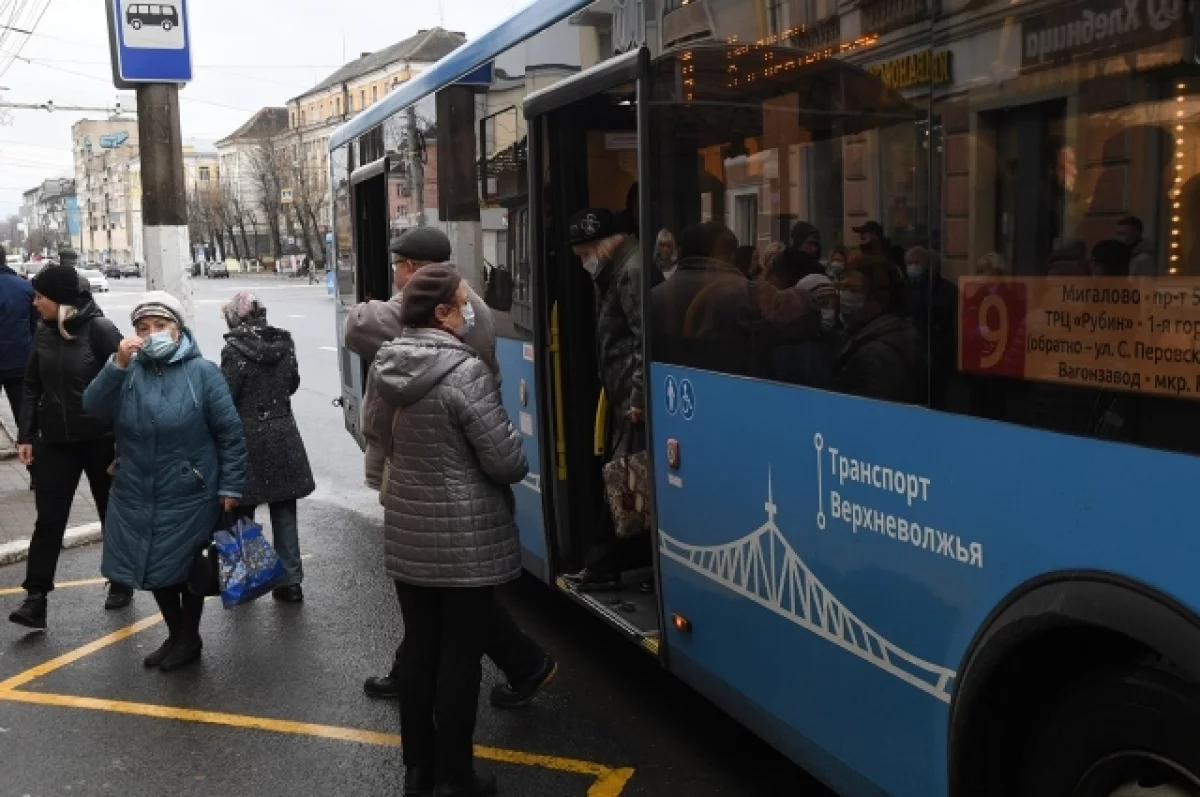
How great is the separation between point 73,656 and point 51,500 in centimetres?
88

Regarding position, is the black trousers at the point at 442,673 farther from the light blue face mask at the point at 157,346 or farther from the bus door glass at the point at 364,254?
the bus door glass at the point at 364,254

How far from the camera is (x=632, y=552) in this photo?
5738mm

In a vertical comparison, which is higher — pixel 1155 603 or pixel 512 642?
pixel 1155 603

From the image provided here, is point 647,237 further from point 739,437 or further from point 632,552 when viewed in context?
point 632,552

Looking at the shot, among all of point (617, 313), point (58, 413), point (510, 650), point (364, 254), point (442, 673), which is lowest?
point (510, 650)

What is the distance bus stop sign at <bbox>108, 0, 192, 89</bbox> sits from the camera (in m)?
8.09

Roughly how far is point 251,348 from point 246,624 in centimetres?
143

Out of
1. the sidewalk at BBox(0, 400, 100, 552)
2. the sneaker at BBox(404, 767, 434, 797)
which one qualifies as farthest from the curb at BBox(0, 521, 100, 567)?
the sneaker at BBox(404, 767, 434, 797)

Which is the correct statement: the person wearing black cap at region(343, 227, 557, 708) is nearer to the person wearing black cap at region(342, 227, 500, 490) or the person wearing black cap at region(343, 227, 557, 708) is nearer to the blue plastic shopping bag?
the person wearing black cap at region(342, 227, 500, 490)

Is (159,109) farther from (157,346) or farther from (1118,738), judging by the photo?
(1118,738)

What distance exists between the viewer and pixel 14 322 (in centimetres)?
984

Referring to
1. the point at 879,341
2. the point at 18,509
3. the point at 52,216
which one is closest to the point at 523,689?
the point at 879,341

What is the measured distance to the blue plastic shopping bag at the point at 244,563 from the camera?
5.61 m

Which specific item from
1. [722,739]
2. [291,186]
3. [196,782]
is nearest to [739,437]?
[722,739]
